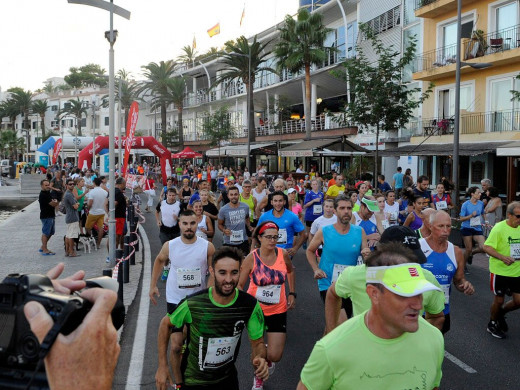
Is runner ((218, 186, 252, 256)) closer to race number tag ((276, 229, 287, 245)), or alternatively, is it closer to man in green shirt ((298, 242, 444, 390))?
race number tag ((276, 229, 287, 245))

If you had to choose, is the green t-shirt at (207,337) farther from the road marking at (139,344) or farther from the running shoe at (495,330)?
the running shoe at (495,330)

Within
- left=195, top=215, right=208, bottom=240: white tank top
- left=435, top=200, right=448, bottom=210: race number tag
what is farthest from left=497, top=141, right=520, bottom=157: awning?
left=195, top=215, right=208, bottom=240: white tank top

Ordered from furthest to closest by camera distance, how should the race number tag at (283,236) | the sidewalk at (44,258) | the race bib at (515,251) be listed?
the sidewalk at (44,258)
the race number tag at (283,236)
the race bib at (515,251)

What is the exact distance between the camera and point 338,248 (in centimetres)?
624

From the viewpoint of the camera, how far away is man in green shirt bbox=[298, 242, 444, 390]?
2.48 metres

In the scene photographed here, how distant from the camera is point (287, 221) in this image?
8.37 metres

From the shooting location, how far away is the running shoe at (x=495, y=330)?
7031mm

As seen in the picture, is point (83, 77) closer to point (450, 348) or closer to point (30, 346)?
point (450, 348)

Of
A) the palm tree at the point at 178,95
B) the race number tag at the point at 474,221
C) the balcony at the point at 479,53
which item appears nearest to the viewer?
the race number tag at the point at 474,221

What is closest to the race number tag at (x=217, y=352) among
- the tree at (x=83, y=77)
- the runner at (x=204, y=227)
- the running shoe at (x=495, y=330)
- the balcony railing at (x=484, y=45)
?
the running shoe at (x=495, y=330)

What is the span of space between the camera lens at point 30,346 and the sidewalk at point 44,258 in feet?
22.8

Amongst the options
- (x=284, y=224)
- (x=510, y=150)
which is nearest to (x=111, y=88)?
(x=284, y=224)

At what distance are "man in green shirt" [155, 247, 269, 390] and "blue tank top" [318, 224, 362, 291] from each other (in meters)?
2.37

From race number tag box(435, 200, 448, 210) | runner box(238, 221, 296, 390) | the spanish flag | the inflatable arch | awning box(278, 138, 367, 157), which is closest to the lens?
runner box(238, 221, 296, 390)
